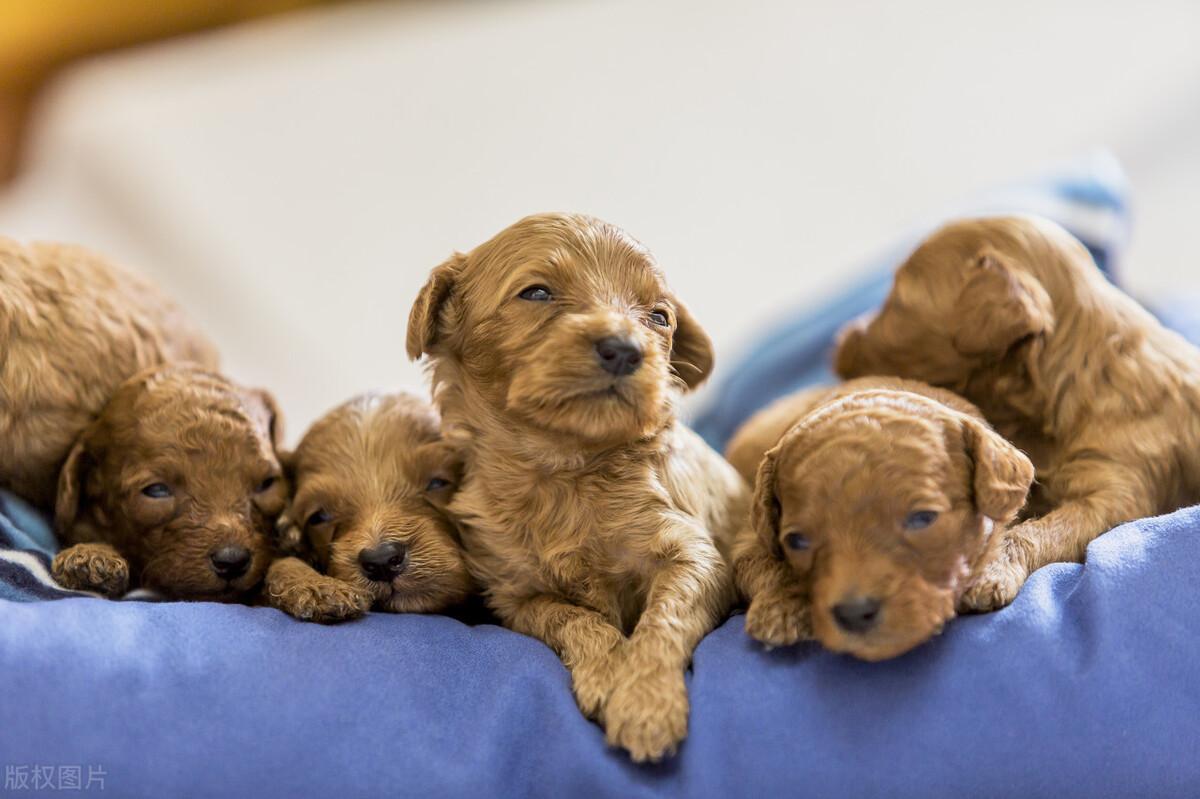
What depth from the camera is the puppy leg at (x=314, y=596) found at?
2.31 m

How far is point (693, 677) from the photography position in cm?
215

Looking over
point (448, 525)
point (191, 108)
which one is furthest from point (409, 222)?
point (448, 525)

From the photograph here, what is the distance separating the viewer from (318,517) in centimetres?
264

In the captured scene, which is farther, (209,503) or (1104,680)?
(209,503)

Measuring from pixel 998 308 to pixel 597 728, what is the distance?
1.36m

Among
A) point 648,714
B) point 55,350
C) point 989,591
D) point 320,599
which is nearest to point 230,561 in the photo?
point 320,599

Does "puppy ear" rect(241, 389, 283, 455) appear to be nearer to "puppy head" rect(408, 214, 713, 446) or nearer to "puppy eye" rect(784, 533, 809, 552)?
"puppy head" rect(408, 214, 713, 446)

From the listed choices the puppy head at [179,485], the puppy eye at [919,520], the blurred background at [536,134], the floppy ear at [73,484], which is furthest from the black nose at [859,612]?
the blurred background at [536,134]

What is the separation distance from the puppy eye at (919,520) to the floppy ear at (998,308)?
2.63 feet

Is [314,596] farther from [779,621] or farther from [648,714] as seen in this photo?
[779,621]

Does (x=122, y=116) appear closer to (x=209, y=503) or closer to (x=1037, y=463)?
(x=209, y=503)

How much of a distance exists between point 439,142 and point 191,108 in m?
1.17

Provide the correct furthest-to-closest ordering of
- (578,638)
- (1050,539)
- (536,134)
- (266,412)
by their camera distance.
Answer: (536,134)
(266,412)
(1050,539)
(578,638)

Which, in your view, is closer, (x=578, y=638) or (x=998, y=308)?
(x=578, y=638)
